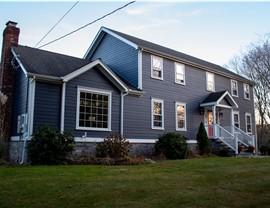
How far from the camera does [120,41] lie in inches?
719

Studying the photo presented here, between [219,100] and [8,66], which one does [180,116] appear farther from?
[8,66]

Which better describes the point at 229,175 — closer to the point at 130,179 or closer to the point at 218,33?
the point at 130,179

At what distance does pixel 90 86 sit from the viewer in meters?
13.7

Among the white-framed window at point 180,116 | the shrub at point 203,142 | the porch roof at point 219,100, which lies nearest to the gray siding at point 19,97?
the white-framed window at point 180,116

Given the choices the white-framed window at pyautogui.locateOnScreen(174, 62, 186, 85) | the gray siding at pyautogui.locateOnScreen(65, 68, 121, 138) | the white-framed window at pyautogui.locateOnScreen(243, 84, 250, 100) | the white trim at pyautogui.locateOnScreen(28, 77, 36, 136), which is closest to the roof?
the white trim at pyautogui.locateOnScreen(28, 77, 36, 136)

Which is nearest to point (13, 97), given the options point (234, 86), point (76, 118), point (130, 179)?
point (76, 118)

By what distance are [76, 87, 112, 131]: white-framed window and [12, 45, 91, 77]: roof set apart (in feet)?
4.60

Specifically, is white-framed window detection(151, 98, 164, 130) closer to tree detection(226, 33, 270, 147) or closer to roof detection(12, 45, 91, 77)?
roof detection(12, 45, 91, 77)

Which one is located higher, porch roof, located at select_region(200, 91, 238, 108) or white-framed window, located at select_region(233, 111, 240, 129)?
porch roof, located at select_region(200, 91, 238, 108)

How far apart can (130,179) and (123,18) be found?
7168 millimetres

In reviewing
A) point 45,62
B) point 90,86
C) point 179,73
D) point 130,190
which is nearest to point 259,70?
point 179,73

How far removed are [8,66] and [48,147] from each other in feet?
17.6

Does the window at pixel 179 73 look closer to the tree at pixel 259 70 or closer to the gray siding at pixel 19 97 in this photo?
the gray siding at pixel 19 97

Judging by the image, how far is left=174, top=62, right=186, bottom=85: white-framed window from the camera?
18714 mm
